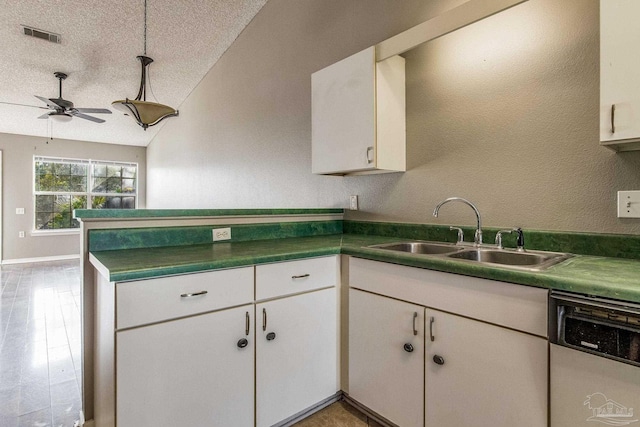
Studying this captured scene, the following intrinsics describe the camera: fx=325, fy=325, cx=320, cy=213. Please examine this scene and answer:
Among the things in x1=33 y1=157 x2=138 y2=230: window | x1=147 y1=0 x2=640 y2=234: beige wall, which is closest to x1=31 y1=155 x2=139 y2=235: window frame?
x1=33 y1=157 x2=138 y2=230: window

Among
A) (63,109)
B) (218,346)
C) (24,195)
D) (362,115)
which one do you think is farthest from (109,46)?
(24,195)

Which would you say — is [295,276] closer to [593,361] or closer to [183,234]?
[183,234]

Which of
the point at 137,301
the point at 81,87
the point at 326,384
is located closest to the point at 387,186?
the point at 326,384

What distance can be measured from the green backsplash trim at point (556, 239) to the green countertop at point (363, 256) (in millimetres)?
58

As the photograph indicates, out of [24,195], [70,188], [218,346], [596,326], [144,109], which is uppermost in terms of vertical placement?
[144,109]

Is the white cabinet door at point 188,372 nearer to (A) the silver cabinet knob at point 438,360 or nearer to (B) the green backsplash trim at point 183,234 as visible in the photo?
(B) the green backsplash trim at point 183,234

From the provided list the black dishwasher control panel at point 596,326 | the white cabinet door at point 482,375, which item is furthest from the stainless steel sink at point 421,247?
the black dishwasher control panel at point 596,326

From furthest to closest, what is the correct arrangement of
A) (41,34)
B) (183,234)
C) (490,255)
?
Result: 1. (41,34)
2. (183,234)
3. (490,255)

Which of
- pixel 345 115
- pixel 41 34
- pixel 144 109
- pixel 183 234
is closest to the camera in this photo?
pixel 183 234

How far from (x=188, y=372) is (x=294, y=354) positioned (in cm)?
51

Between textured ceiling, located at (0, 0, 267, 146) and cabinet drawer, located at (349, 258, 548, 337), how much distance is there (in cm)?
334

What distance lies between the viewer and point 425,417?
4.59 ft

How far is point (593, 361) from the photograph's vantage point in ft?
3.12

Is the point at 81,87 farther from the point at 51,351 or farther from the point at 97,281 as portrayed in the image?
the point at 97,281
